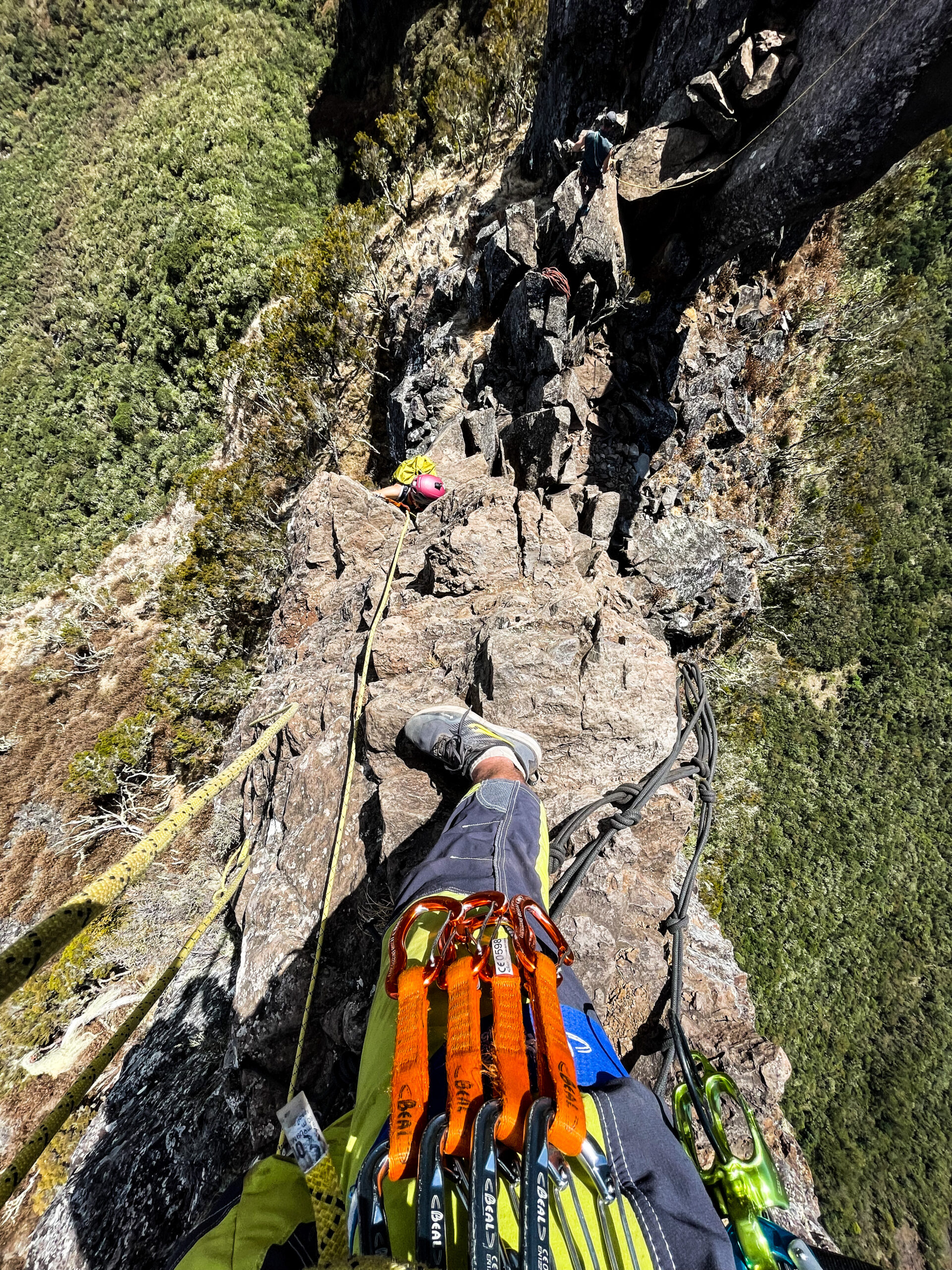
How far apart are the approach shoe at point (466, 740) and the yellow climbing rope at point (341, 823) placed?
0.52 meters

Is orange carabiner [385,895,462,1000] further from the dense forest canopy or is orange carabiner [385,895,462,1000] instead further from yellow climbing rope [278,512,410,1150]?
the dense forest canopy

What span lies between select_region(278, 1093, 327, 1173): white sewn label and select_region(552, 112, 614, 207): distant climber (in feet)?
28.7

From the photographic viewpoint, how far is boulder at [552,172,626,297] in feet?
20.7

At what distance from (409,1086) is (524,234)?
9.20 m

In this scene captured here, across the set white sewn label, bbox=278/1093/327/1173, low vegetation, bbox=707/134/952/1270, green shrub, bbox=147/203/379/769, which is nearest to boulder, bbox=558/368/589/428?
green shrub, bbox=147/203/379/769

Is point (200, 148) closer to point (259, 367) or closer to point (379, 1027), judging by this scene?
point (259, 367)

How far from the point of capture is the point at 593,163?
6312mm

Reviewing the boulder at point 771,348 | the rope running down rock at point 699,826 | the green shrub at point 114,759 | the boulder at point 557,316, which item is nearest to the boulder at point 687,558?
the rope running down rock at point 699,826

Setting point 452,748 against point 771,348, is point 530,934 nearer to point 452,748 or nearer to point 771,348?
point 452,748

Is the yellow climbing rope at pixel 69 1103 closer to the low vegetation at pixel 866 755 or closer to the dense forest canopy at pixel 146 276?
the low vegetation at pixel 866 755

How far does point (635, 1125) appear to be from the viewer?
4.62 ft

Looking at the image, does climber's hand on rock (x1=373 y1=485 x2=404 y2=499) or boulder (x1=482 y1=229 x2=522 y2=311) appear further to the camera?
boulder (x1=482 y1=229 x2=522 y2=311)

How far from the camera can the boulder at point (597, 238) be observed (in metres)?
6.32

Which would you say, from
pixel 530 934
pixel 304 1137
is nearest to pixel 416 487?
pixel 530 934
